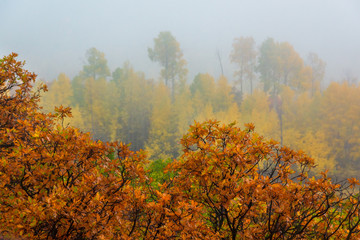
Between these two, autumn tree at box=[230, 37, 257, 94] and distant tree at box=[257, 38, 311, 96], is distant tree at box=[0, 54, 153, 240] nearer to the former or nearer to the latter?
distant tree at box=[257, 38, 311, 96]

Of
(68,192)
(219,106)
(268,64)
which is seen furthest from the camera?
(268,64)

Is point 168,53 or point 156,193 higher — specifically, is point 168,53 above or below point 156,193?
above

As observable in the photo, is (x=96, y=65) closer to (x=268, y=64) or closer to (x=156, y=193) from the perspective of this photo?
(x=268, y=64)

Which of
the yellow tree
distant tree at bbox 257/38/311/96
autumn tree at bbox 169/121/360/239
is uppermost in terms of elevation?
distant tree at bbox 257/38/311/96

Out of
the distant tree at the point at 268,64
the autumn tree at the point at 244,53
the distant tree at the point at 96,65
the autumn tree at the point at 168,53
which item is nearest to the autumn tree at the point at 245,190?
the distant tree at the point at 268,64

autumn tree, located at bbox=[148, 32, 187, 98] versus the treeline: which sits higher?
autumn tree, located at bbox=[148, 32, 187, 98]

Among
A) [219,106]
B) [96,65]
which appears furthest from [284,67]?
[96,65]

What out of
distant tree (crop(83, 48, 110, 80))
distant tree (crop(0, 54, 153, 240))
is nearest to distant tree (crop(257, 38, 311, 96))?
distant tree (crop(83, 48, 110, 80))

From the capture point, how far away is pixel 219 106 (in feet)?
111

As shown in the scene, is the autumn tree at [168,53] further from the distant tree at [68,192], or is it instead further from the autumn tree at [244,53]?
the distant tree at [68,192]

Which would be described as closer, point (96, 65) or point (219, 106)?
point (219, 106)

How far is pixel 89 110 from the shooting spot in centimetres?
3297

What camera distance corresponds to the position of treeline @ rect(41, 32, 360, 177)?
25.7 metres

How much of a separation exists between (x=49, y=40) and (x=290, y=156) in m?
224
